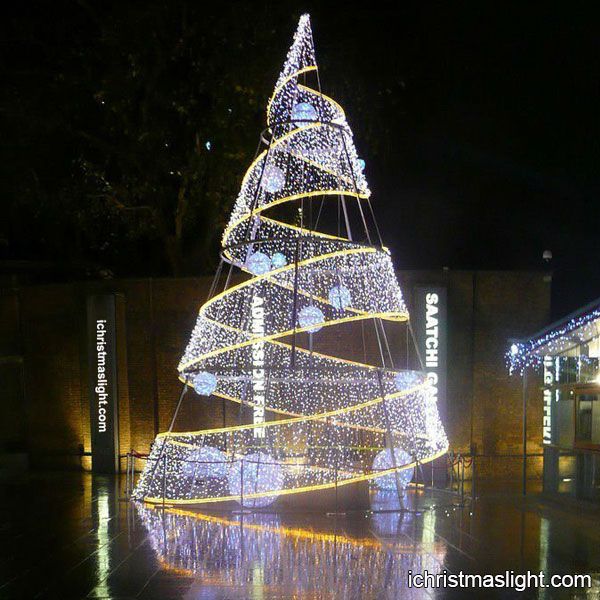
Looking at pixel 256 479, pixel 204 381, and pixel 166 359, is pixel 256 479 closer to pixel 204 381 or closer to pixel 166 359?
pixel 204 381

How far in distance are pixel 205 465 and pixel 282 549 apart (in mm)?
3427

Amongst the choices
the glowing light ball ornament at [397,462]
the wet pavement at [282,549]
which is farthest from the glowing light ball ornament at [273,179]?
the wet pavement at [282,549]

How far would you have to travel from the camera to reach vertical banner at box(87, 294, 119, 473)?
2006cm

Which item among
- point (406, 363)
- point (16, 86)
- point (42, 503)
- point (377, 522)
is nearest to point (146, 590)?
point (377, 522)

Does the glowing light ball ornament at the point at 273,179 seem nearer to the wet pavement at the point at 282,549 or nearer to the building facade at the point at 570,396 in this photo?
the wet pavement at the point at 282,549

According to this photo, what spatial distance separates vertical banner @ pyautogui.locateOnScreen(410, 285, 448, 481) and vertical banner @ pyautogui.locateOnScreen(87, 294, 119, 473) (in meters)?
7.14

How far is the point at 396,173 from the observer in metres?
27.1

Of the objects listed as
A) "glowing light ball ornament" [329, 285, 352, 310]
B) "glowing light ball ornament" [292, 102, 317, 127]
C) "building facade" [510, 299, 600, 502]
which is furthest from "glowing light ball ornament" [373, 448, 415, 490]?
"glowing light ball ornament" [292, 102, 317, 127]

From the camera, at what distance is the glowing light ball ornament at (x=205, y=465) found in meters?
14.1

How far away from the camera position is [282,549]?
11.1 meters

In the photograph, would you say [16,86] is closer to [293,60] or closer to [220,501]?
[293,60]

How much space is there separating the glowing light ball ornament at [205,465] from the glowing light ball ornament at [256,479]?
0.64 ft

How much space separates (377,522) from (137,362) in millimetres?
9445

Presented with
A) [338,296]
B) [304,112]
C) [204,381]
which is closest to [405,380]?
Answer: [338,296]
